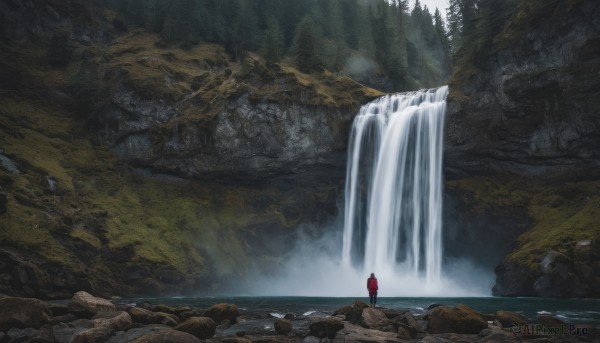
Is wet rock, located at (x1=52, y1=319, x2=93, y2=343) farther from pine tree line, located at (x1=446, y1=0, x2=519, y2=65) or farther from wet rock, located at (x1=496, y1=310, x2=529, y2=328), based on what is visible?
pine tree line, located at (x1=446, y1=0, x2=519, y2=65)

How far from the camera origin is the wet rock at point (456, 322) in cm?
1884

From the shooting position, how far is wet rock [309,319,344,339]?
19.1m

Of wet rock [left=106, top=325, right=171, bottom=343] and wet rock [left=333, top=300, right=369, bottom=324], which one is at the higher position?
wet rock [left=333, top=300, right=369, bottom=324]

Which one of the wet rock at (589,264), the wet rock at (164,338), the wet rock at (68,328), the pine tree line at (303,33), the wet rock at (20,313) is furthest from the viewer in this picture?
the pine tree line at (303,33)

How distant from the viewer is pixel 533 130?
4538 cm

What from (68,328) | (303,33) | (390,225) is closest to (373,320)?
(68,328)

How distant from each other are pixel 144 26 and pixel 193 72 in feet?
77.2

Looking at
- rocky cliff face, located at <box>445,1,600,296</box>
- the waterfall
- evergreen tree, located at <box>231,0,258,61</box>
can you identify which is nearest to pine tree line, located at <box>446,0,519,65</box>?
rocky cliff face, located at <box>445,1,600,296</box>

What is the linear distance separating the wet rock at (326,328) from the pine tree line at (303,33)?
51048mm

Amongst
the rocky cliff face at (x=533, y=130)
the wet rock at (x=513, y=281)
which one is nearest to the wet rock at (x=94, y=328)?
the wet rock at (x=513, y=281)

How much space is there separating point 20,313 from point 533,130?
44.8m

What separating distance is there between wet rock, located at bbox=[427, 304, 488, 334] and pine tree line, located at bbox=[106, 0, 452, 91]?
51.0 m

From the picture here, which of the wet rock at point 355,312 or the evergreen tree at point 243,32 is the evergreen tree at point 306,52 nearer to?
the evergreen tree at point 243,32

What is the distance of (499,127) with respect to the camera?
46.5 m
